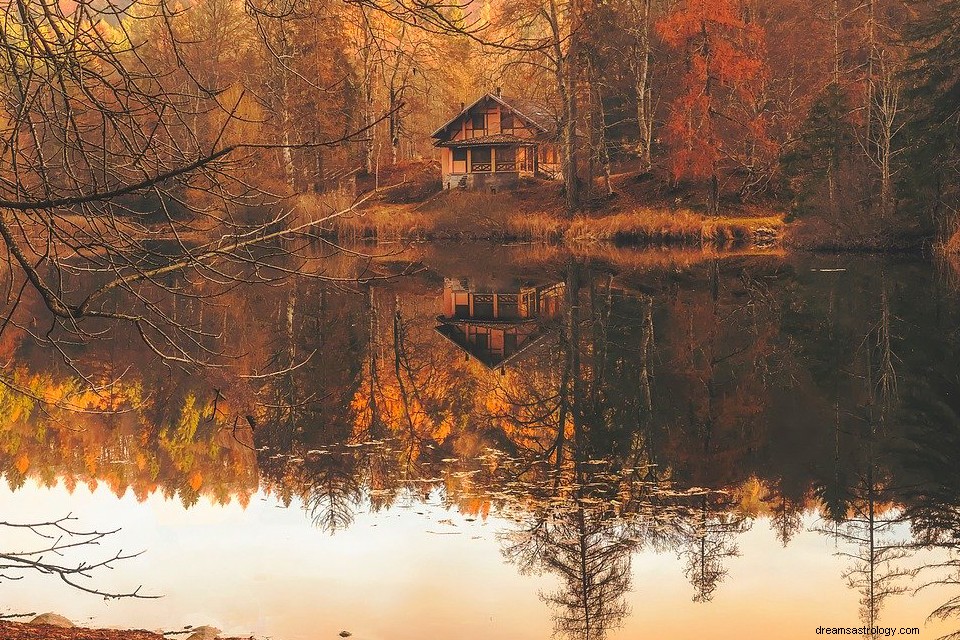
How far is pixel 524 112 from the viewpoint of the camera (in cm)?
5994

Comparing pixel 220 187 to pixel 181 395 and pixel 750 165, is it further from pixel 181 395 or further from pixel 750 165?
pixel 750 165

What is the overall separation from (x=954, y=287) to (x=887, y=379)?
10916 mm

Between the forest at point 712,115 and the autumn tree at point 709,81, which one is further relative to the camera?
the autumn tree at point 709,81

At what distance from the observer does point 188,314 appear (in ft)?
80.8

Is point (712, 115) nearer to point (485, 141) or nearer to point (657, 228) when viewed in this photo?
point (657, 228)

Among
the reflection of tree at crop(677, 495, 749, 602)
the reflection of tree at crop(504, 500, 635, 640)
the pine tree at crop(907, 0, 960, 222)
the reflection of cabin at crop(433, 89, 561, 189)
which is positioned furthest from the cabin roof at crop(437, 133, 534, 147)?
the reflection of tree at crop(504, 500, 635, 640)

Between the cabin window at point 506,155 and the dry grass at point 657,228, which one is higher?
the cabin window at point 506,155

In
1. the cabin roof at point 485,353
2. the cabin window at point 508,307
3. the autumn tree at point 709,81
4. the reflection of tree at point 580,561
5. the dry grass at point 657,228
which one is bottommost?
the reflection of tree at point 580,561

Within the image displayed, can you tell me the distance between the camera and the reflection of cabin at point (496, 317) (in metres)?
18.9

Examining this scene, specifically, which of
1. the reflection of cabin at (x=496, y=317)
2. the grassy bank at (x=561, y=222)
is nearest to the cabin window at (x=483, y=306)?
the reflection of cabin at (x=496, y=317)

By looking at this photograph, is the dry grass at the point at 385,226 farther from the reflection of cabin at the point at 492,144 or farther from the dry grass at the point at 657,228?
the reflection of cabin at the point at 492,144

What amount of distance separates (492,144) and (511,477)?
5056cm

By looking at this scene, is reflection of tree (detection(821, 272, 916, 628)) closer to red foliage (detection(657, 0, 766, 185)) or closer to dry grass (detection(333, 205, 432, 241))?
red foliage (detection(657, 0, 766, 185))

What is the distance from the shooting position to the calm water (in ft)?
24.3
